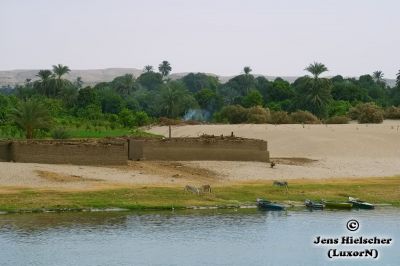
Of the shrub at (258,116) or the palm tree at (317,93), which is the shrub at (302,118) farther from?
the palm tree at (317,93)

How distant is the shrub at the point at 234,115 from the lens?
85.7 metres

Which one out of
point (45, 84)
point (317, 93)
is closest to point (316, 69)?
point (317, 93)

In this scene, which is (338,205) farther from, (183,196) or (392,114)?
(392,114)

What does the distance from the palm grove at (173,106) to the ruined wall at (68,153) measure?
9.37 meters

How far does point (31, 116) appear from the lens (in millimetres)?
50625

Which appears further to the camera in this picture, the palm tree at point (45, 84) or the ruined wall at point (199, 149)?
the palm tree at point (45, 84)

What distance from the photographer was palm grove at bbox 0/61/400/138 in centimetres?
5806

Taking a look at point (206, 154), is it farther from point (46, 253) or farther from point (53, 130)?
point (46, 253)

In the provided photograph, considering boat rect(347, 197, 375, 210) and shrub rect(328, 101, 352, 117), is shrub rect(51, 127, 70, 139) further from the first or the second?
shrub rect(328, 101, 352, 117)

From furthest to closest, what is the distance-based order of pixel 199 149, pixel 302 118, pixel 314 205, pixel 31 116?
pixel 302 118
pixel 31 116
pixel 199 149
pixel 314 205

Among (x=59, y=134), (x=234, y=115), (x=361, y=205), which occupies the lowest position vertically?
(x=361, y=205)

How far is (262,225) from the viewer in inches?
1238

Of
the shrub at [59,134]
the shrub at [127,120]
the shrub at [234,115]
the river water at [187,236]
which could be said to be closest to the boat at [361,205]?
the river water at [187,236]

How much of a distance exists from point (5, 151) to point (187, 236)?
15.8 metres
